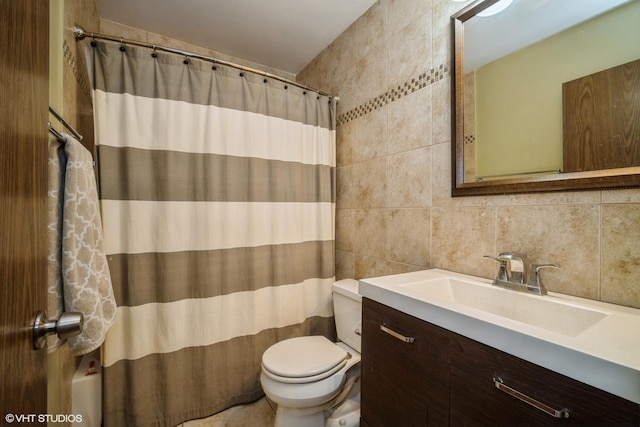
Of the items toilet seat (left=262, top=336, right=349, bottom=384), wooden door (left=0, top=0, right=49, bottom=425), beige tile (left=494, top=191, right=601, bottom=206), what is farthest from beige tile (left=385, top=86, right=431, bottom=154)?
wooden door (left=0, top=0, right=49, bottom=425)

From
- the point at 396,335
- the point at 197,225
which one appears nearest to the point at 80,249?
the point at 197,225

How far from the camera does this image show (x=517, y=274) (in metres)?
0.96

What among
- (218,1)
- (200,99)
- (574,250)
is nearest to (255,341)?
(200,99)

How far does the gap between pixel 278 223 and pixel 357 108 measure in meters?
0.92

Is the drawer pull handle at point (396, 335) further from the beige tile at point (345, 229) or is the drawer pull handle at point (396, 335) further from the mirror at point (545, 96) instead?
the beige tile at point (345, 229)

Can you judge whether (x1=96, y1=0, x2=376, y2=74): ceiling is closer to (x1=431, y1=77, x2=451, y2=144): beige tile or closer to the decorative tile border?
the decorative tile border

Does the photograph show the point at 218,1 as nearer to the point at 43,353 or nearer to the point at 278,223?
the point at 278,223

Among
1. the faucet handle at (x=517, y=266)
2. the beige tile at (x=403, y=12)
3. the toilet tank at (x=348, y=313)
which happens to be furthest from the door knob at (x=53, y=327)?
the beige tile at (x=403, y=12)

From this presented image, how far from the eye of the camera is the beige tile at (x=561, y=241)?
83 cm

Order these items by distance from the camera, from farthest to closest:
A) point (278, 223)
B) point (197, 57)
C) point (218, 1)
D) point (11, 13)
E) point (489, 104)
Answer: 1. point (278, 223)
2. point (218, 1)
3. point (197, 57)
4. point (489, 104)
5. point (11, 13)

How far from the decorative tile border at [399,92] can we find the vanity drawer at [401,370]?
1.08m

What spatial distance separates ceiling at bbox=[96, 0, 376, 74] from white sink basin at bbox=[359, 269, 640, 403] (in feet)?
5.43

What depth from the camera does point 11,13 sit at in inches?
14.5

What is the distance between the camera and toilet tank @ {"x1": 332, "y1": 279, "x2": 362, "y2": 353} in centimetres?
142
